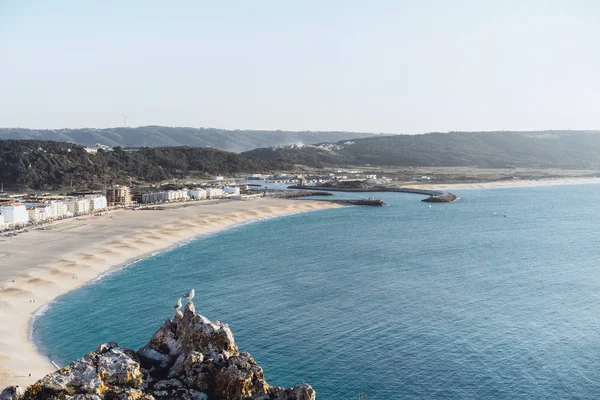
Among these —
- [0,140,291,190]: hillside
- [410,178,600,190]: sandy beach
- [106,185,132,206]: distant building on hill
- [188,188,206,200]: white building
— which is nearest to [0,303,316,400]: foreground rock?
[106,185,132,206]: distant building on hill

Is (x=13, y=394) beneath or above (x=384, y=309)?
above

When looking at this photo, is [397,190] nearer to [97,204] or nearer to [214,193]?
[214,193]

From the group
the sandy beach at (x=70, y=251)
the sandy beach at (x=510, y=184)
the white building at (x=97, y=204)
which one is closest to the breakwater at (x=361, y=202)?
the sandy beach at (x=70, y=251)

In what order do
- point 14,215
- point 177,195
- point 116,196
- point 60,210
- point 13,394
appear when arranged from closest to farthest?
point 13,394, point 14,215, point 60,210, point 116,196, point 177,195

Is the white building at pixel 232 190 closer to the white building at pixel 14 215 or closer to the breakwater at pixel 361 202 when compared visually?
the breakwater at pixel 361 202

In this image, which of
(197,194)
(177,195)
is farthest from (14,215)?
(197,194)

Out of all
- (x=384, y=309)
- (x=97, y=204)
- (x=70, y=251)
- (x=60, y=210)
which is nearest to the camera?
(x=384, y=309)

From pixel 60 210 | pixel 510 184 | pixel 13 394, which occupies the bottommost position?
pixel 510 184
